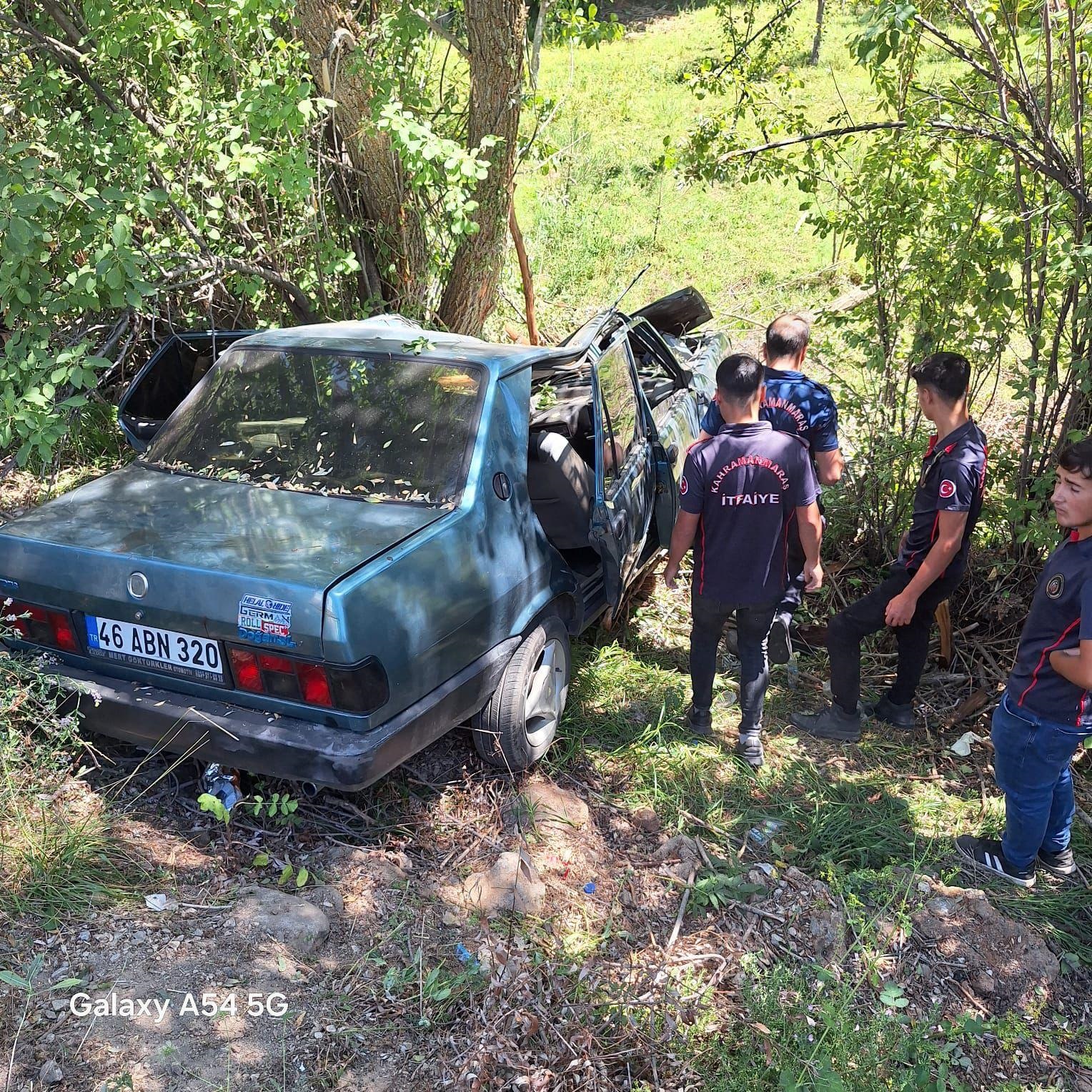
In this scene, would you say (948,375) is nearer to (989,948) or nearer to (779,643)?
(779,643)

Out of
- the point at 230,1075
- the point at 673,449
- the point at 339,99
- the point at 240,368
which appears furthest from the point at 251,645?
the point at 339,99

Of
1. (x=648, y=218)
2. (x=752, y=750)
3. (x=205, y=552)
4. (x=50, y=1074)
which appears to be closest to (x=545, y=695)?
(x=752, y=750)

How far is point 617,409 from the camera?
4.76 metres

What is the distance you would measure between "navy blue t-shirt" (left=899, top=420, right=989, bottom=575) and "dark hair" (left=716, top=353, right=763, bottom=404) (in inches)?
34.7

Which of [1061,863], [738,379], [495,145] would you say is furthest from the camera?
[495,145]

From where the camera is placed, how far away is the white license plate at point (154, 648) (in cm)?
317

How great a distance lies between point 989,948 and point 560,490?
7.53 ft

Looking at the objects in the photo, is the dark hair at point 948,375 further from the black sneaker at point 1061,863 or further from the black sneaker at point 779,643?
the black sneaker at point 1061,863

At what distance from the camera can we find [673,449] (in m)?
5.30

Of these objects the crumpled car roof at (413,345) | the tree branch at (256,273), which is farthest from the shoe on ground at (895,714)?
the tree branch at (256,273)

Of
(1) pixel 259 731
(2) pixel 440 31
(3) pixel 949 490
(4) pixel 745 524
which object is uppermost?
(2) pixel 440 31

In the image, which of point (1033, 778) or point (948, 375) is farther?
point (948, 375)

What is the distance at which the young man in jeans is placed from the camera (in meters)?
3.16

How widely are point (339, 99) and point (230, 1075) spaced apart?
17.9 ft
